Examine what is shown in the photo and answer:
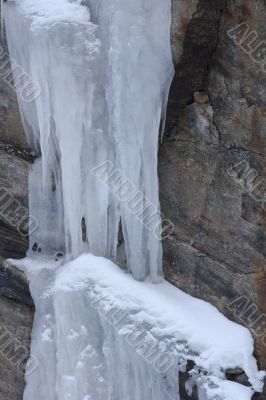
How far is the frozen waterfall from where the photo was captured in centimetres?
488

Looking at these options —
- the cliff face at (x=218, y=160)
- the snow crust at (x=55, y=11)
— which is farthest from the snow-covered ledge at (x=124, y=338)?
the snow crust at (x=55, y=11)

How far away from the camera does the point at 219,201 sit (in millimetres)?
4965

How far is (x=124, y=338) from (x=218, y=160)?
1467mm

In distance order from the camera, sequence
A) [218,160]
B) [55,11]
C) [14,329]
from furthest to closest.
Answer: [14,329], [55,11], [218,160]

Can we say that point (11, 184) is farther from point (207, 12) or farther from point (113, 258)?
point (207, 12)

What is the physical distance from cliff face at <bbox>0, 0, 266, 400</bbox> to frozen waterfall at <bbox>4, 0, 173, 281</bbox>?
133 millimetres

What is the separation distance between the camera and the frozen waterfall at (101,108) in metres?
4.88

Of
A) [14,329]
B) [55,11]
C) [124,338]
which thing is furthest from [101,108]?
[14,329]

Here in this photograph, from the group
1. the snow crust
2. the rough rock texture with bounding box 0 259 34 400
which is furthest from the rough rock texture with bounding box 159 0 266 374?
the rough rock texture with bounding box 0 259 34 400

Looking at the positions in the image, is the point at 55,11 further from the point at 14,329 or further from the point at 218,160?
the point at 14,329

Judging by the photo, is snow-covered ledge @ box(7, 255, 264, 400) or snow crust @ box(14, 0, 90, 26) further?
snow crust @ box(14, 0, 90, 26)

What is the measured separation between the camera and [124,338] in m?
5.22

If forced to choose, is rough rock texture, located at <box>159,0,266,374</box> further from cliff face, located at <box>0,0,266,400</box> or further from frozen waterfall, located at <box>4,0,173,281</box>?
frozen waterfall, located at <box>4,0,173,281</box>

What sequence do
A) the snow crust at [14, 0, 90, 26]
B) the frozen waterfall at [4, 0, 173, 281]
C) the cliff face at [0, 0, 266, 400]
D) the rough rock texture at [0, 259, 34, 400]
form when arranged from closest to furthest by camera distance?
the cliff face at [0, 0, 266, 400]
the frozen waterfall at [4, 0, 173, 281]
the snow crust at [14, 0, 90, 26]
the rough rock texture at [0, 259, 34, 400]
